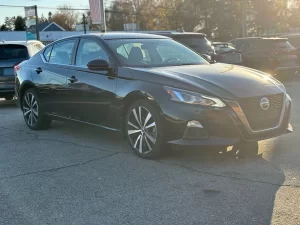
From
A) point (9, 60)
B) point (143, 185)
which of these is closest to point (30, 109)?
point (9, 60)

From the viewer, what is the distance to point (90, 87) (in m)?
6.19

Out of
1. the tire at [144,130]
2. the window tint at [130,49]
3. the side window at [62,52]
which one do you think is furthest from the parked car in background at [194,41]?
the tire at [144,130]

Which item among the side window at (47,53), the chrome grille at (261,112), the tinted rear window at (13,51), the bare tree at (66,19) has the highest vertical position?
the bare tree at (66,19)

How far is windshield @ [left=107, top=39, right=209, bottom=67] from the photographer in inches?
238

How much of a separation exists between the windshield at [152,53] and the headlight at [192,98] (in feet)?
3.17

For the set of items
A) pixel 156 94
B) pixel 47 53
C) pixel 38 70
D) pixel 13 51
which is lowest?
pixel 156 94

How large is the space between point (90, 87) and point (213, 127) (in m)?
2.11

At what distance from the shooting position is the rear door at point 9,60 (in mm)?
10695

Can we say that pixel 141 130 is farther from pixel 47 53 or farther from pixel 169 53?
pixel 47 53

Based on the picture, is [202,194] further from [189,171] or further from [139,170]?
[139,170]

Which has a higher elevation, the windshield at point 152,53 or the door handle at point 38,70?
the windshield at point 152,53

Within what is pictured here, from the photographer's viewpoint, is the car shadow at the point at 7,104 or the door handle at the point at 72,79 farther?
the car shadow at the point at 7,104

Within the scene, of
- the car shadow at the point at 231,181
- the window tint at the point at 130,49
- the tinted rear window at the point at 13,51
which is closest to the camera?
the car shadow at the point at 231,181

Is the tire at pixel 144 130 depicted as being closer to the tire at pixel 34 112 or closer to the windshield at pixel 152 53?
the windshield at pixel 152 53
